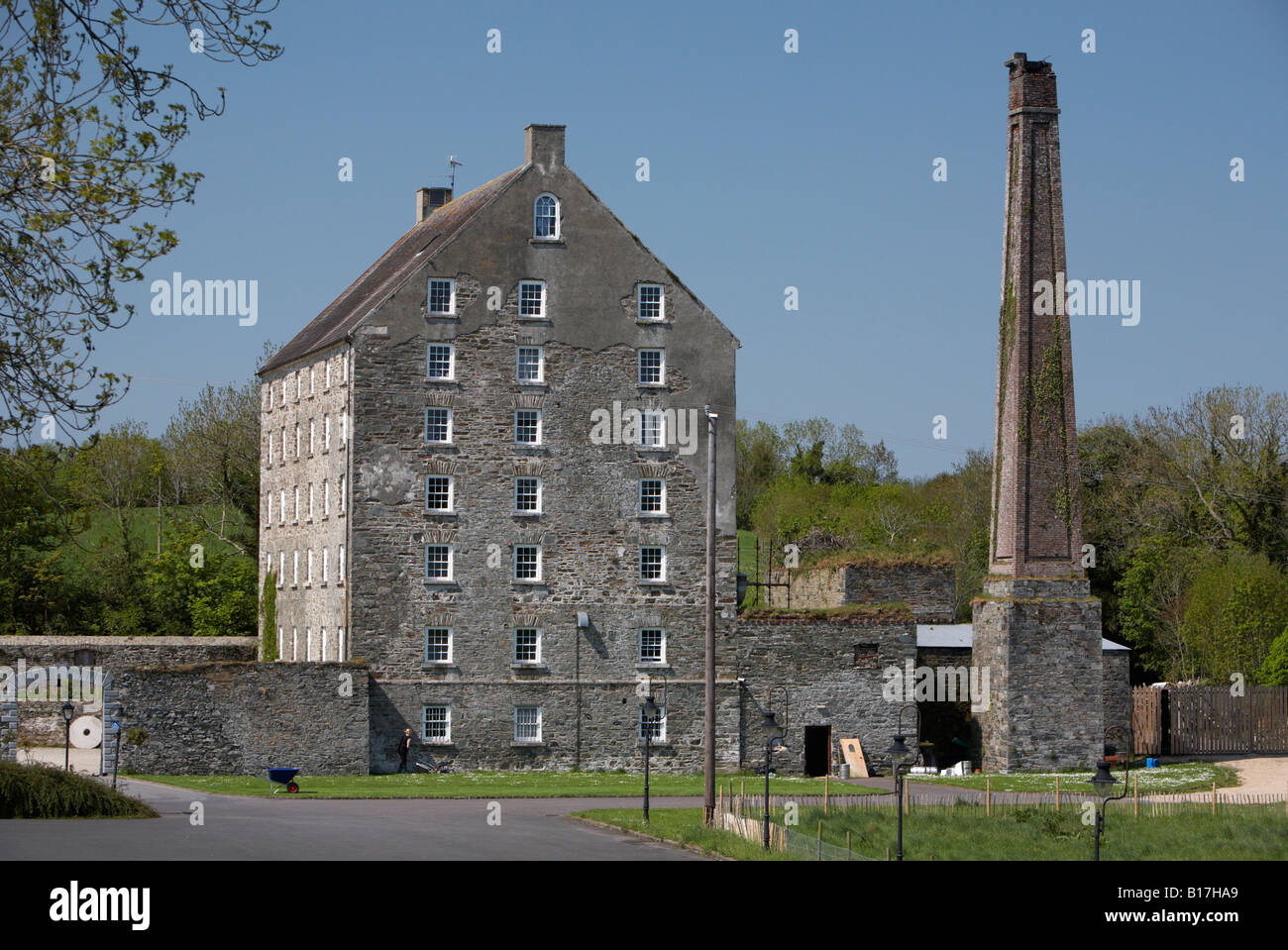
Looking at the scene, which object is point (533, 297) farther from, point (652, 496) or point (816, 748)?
point (816, 748)

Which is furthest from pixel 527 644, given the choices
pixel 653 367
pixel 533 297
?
pixel 533 297

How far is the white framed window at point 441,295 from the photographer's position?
2094 inches

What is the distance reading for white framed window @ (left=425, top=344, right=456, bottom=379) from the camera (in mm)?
53062

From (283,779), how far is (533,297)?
17.3 meters

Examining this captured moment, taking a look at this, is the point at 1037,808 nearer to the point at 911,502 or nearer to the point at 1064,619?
the point at 1064,619

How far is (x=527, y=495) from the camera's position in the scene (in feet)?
177

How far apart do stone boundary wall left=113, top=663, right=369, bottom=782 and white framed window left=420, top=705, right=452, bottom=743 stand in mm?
2204

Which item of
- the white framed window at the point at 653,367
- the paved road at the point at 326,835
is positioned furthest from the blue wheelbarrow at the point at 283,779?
the white framed window at the point at 653,367

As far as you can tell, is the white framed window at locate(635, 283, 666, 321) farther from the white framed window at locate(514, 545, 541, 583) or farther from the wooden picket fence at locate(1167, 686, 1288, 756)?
the wooden picket fence at locate(1167, 686, 1288, 756)

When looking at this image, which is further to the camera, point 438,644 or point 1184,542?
point 1184,542

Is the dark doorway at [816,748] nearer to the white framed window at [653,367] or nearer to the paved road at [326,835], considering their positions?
the white framed window at [653,367]

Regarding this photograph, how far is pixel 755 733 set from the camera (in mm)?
54500

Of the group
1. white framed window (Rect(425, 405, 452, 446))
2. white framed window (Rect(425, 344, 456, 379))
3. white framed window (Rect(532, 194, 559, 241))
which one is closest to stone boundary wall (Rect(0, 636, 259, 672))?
white framed window (Rect(425, 405, 452, 446))
